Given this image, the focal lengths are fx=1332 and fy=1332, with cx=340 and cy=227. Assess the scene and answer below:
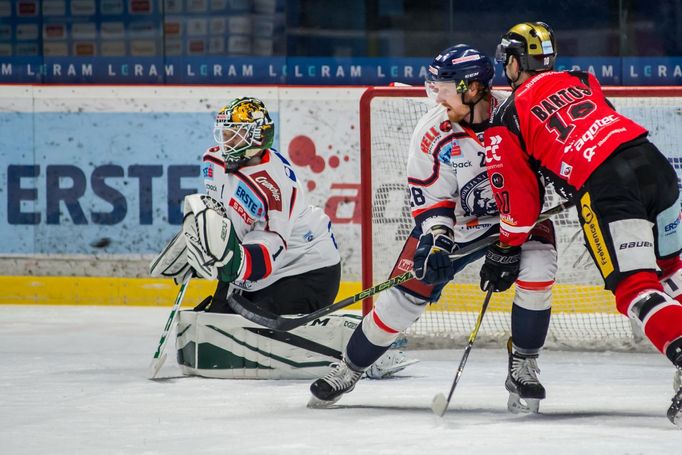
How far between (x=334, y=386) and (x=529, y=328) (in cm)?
57

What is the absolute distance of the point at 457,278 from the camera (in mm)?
5402

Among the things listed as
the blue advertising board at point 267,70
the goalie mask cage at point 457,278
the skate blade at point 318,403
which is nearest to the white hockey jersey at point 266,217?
the goalie mask cage at point 457,278

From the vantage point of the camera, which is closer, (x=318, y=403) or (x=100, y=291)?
(x=318, y=403)

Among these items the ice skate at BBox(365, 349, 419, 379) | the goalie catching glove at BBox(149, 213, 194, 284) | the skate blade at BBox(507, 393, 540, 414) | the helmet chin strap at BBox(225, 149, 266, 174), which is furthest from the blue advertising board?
the skate blade at BBox(507, 393, 540, 414)

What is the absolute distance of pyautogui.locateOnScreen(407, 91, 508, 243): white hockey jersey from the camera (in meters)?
3.67

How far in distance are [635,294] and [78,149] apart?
3.98m

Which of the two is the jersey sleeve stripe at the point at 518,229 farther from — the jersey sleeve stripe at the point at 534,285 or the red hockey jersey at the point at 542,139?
the jersey sleeve stripe at the point at 534,285

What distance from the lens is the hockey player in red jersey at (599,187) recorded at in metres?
3.19

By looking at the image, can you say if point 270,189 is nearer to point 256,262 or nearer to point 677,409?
point 256,262

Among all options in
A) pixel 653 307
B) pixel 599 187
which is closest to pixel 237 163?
pixel 599 187

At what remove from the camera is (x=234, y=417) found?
12.0 feet

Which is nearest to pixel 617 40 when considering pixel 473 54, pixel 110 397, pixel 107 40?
pixel 107 40

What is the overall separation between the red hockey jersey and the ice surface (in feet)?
1.81

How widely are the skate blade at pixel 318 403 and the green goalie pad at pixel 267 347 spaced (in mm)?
619
